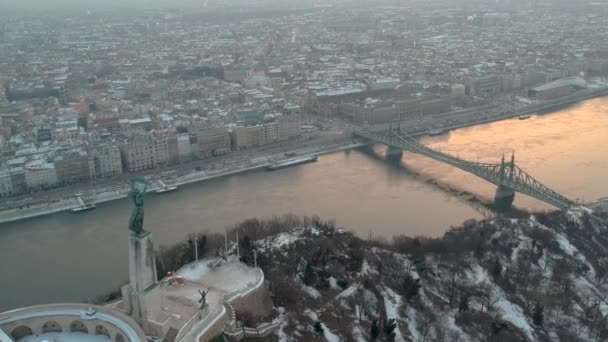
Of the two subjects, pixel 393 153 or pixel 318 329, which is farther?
pixel 393 153

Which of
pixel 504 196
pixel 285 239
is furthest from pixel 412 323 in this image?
pixel 504 196

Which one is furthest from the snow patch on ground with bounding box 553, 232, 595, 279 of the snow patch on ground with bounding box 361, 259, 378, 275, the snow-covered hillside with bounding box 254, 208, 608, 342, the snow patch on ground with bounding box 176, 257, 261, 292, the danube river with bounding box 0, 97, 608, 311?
the snow patch on ground with bounding box 176, 257, 261, 292

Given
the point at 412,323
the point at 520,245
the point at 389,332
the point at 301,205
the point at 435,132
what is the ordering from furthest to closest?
the point at 435,132 → the point at 301,205 → the point at 520,245 → the point at 412,323 → the point at 389,332

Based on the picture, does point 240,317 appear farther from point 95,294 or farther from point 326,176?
point 326,176

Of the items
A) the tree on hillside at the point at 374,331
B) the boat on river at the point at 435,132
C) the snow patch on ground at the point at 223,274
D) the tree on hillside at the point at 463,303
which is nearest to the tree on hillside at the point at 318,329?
the tree on hillside at the point at 374,331

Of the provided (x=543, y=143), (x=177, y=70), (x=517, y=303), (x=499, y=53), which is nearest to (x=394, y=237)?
(x=517, y=303)

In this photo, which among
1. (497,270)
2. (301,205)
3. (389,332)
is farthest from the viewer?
(301,205)

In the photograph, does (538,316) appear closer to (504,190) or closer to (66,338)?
(504,190)
